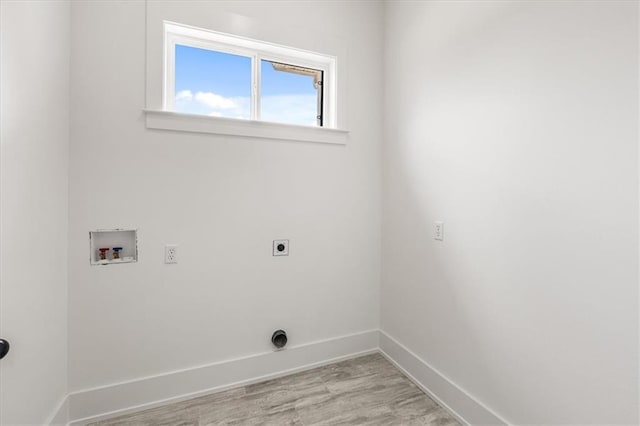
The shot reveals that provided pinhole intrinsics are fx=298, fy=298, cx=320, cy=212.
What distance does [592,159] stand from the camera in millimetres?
1135

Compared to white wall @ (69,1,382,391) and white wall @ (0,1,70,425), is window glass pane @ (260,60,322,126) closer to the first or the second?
white wall @ (69,1,382,391)

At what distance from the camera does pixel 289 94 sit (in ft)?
7.18

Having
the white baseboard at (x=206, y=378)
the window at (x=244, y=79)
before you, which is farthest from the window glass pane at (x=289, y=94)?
the white baseboard at (x=206, y=378)

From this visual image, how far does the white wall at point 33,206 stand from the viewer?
3.73 feet

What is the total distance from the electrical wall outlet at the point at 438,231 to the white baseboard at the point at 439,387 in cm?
83

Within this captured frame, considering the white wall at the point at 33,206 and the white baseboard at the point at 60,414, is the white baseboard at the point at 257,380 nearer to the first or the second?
the white baseboard at the point at 60,414

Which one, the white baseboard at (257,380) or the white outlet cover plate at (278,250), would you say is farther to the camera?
the white outlet cover plate at (278,250)

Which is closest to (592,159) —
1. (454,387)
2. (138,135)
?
(454,387)

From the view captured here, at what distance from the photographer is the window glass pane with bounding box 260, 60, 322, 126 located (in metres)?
2.10

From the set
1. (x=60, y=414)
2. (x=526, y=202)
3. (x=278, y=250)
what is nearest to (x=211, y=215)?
(x=278, y=250)

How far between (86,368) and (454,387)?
6.78 ft

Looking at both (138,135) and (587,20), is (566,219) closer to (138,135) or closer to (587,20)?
(587,20)

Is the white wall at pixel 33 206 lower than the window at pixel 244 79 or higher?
lower

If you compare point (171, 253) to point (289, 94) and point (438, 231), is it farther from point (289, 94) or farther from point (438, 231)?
point (438, 231)
